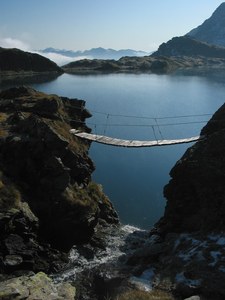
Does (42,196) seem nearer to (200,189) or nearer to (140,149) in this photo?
(200,189)

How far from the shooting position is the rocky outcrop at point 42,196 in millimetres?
34094

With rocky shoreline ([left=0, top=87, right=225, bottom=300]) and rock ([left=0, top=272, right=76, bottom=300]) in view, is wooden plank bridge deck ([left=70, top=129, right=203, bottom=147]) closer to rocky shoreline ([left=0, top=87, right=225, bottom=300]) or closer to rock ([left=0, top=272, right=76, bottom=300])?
rocky shoreline ([left=0, top=87, right=225, bottom=300])

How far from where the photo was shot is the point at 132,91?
150500 millimetres

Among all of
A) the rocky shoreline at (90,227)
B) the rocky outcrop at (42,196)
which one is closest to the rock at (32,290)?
the rocky shoreline at (90,227)

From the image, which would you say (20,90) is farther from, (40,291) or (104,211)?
(40,291)

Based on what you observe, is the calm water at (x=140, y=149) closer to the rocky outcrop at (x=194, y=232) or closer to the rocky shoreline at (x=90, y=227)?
the rocky shoreline at (x=90, y=227)

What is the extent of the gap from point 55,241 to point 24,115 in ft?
45.3

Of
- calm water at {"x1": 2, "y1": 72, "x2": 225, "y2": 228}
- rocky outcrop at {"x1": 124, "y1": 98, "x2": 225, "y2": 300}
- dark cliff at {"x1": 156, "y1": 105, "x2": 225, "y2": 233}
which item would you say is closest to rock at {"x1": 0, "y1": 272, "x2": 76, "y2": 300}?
rocky outcrop at {"x1": 124, "y1": 98, "x2": 225, "y2": 300}

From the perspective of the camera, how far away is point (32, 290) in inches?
1006

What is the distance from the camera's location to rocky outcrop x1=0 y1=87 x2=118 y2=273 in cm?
3409

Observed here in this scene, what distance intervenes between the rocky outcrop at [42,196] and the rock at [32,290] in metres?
5.77

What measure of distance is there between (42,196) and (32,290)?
45.8 ft

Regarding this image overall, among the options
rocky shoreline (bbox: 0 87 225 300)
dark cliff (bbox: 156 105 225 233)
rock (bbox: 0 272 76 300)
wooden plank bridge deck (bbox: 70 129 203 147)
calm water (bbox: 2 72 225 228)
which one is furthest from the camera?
calm water (bbox: 2 72 225 228)

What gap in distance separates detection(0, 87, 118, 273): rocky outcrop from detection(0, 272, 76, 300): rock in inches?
227
